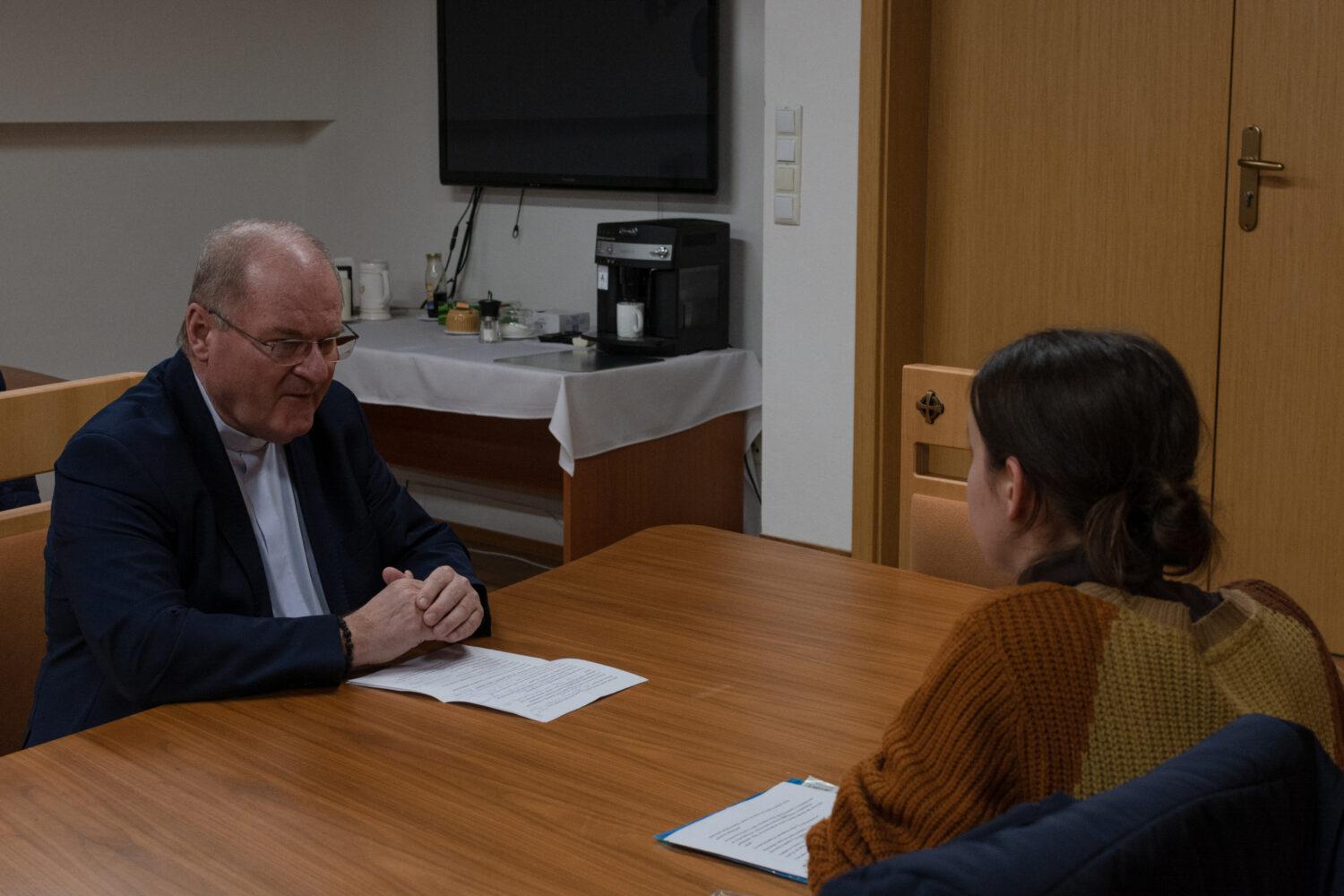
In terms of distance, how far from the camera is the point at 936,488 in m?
2.08

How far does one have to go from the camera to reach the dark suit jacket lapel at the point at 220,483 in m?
1.70

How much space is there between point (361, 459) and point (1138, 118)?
209cm

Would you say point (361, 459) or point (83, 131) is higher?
point (83, 131)

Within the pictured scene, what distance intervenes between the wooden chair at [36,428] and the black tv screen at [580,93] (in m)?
2.61

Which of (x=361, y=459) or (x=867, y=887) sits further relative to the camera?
(x=361, y=459)

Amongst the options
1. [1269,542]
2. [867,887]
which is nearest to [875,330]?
[1269,542]

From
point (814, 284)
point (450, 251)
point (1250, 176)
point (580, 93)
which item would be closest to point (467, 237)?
point (450, 251)

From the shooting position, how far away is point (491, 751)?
137 cm

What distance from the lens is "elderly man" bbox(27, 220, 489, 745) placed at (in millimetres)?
1529

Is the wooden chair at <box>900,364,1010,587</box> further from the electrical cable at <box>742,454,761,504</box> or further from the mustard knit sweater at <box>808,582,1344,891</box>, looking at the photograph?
the electrical cable at <box>742,454,761,504</box>

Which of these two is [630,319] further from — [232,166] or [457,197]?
[232,166]

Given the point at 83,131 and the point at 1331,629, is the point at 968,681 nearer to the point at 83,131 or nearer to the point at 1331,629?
the point at 1331,629

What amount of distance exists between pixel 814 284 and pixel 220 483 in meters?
2.25

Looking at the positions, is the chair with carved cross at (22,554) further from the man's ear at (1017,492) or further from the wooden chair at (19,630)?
the man's ear at (1017,492)
